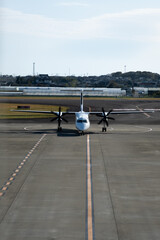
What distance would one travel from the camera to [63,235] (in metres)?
18.1

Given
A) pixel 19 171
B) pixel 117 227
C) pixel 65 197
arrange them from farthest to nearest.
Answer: pixel 19 171, pixel 65 197, pixel 117 227

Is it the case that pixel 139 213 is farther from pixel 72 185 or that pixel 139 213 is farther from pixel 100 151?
pixel 100 151

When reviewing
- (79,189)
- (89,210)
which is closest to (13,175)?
(79,189)

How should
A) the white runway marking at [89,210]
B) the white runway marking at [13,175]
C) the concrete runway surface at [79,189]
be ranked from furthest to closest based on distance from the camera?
the white runway marking at [13,175]
the concrete runway surface at [79,189]
the white runway marking at [89,210]

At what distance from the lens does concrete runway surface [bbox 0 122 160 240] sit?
62.5ft

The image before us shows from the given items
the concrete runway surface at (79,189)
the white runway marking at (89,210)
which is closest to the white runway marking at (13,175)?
the concrete runway surface at (79,189)

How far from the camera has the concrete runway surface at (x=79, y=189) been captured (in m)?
19.1

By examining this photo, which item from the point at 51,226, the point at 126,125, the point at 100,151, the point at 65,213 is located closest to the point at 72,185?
the point at 65,213

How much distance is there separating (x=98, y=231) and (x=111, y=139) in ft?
113

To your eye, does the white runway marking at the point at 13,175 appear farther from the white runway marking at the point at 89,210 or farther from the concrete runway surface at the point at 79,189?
the white runway marking at the point at 89,210

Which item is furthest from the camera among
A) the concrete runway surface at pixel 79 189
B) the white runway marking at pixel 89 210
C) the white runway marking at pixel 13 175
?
the white runway marking at pixel 13 175

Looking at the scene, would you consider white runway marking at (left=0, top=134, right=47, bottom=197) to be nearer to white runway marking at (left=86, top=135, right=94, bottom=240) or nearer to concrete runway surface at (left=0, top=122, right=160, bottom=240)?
concrete runway surface at (left=0, top=122, right=160, bottom=240)

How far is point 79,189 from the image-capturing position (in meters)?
26.9

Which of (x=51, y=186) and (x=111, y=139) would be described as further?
(x=111, y=139)
